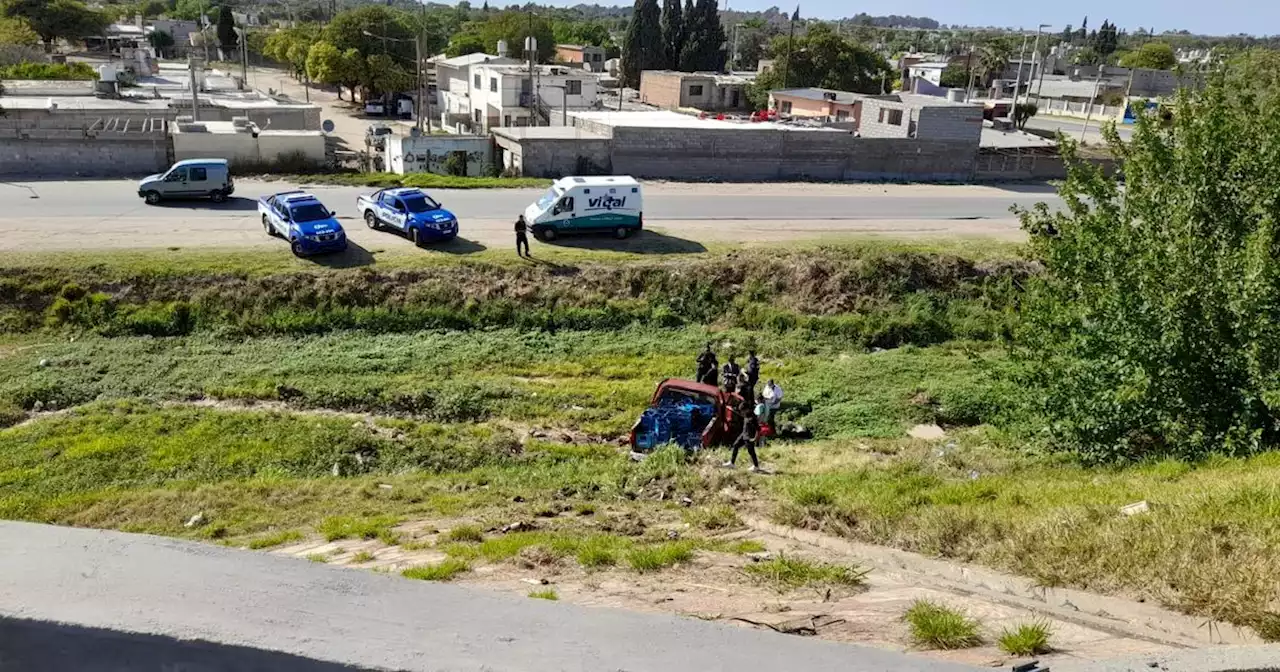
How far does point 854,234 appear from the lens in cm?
2873

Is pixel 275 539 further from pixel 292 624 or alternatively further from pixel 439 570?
pixel 292 624

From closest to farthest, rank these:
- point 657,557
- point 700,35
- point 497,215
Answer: point 657,557 < point 497,215 < point 700,35

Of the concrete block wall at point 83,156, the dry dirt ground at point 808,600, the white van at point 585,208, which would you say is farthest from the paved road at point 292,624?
the concrete block wall at point 83,156

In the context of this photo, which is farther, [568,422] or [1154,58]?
[1154,58]

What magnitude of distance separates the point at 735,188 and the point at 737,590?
31.2 m

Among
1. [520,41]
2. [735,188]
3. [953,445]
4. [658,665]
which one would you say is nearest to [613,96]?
[520,41]

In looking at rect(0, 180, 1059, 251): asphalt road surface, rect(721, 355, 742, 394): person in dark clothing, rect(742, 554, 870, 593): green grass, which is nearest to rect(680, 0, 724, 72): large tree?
rect(0, 180, 1059, 251): asphalt road surface

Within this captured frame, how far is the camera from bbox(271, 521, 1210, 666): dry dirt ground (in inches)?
224

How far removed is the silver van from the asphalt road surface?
1.38ft

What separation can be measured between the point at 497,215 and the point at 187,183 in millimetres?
10385

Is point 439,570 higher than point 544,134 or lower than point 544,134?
lower

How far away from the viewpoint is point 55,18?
94.6m

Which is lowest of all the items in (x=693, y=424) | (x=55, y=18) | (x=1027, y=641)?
(x=693, y=424)

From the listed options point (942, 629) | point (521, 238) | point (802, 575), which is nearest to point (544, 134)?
point (521, 238)
